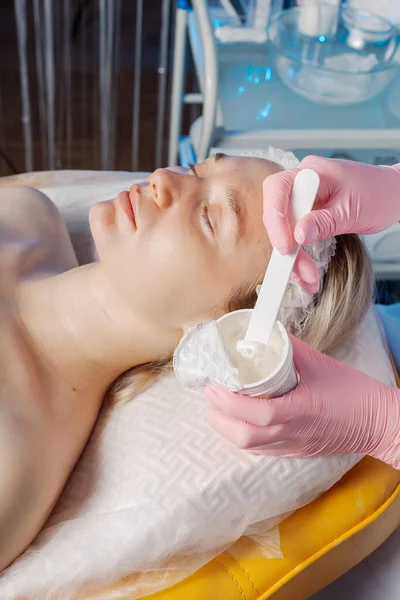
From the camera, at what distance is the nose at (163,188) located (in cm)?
109

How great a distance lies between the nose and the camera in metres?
1.09

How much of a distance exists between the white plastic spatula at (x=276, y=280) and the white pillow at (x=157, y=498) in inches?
10.1

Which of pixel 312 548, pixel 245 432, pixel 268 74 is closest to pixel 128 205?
pixel 245 432

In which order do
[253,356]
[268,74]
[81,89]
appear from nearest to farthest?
[253,356] → [268,74] → [81,89]

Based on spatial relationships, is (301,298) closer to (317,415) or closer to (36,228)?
(317,415)

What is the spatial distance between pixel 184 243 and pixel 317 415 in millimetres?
341

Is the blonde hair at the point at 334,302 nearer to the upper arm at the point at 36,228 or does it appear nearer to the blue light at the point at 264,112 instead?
the upper arm at the point at 36,228

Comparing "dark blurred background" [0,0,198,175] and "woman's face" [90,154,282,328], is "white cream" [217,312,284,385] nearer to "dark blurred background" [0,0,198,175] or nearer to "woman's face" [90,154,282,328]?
"woman's face" [90,154,282,328]

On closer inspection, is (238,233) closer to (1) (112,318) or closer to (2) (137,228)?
(2) (137,228)

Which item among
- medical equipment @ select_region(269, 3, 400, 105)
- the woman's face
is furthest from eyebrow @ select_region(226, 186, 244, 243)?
medical equipment @ select_region(269, 3, 400, 105)

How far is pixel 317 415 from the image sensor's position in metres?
1.03

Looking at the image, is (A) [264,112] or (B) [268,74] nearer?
(A) [264,112]

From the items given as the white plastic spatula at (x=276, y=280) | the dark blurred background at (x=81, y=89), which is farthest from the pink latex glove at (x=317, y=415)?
the dark blurred background at (x=81, y=89)

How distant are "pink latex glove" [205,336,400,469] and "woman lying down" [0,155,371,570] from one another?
138 mm
